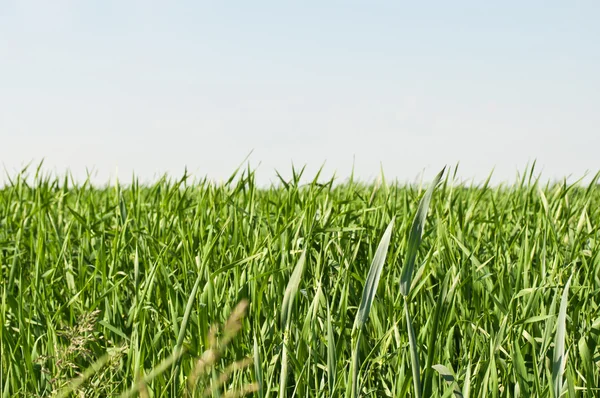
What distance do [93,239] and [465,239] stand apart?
A: 1.40 meters

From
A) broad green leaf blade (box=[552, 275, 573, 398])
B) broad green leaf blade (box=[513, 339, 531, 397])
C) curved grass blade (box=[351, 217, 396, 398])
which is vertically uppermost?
curved grass blade (box=[351, 217, 396, 398])

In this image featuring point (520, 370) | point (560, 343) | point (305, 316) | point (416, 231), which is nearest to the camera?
point (416, 231)

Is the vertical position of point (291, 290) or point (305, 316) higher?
point (291, 290)

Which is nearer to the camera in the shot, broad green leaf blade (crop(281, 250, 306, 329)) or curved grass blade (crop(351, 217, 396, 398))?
curved grass blade (crop(351, 217, 396, 398))

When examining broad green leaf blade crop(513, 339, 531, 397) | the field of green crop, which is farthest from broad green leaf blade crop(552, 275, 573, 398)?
broad green leaf blade crop(513, 339, 531, 397)

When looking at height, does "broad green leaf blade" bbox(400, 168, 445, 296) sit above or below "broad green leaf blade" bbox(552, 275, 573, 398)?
above

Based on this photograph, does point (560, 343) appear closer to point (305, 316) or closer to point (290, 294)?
point (290, 294)

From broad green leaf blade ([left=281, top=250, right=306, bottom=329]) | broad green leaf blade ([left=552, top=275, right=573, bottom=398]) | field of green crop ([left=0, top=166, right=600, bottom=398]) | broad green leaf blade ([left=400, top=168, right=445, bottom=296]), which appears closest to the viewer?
broad green leaf blade ([left=400, top=168, right=445, bottom=296])

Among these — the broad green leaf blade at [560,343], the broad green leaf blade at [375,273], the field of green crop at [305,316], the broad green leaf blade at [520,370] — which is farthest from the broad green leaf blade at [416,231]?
the broad green leaf blade at [520,370]

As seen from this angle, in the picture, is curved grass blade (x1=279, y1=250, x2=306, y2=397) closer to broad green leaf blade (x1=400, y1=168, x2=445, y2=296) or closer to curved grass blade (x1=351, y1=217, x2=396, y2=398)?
curved grass blade (x1=351, y1=217, x2=396, y2=398)

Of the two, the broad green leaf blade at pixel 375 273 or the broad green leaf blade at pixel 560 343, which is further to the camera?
the broad green leaf blade at pixel 560 343

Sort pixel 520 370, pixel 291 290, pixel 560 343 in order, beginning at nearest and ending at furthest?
1. pixel 560 343
2. pixel 291 290
3. pixel 520 370

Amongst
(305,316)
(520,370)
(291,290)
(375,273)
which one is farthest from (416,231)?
(305,316)

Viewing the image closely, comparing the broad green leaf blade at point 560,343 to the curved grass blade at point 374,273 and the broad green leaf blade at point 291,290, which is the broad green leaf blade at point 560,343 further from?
the broad green leaf blade at point 291,290
